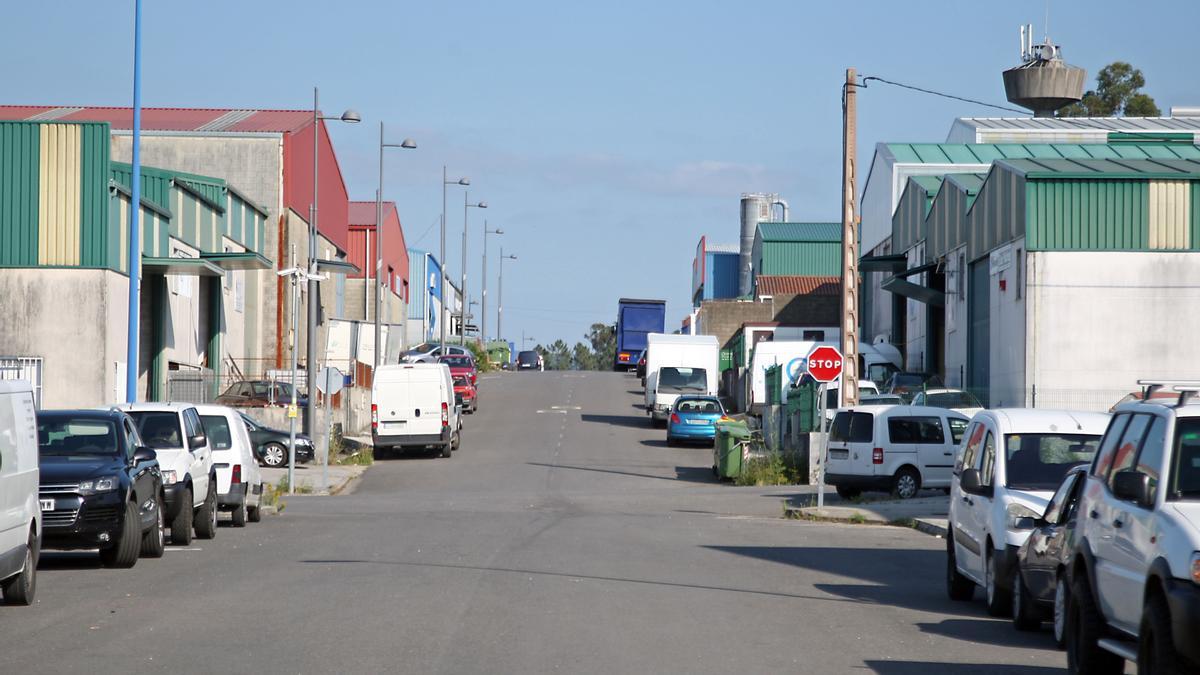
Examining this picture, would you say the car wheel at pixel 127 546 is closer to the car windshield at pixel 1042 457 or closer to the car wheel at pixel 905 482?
the car windshield at pixel 1042 457

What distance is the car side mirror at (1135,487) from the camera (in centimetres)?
755

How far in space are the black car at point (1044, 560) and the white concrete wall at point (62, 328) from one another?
28388 mm

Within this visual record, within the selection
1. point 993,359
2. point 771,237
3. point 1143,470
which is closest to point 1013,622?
point 1143,470

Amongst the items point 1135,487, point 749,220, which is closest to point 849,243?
point 1135,487

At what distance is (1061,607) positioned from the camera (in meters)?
9.53

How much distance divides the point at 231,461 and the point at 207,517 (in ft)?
6.06

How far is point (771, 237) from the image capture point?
87250 millimetres

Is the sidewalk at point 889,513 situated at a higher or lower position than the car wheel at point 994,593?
lower

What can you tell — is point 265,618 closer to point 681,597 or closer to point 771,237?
point 681,597

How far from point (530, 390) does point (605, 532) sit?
150ft

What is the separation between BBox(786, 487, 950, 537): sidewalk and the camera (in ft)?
71.4

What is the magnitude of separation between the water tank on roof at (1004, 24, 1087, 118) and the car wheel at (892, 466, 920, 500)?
55688 millimetres

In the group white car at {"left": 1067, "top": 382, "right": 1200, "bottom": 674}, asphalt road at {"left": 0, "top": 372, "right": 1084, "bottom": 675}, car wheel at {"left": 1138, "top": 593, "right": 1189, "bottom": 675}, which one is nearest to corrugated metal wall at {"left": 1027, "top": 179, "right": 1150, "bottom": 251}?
asphalt road at {"left": 0, "top": 372, "right": 1084, "bottom": 675}

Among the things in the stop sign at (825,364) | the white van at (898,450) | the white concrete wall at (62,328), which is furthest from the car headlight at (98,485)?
the white concrete wall at (62,328)
